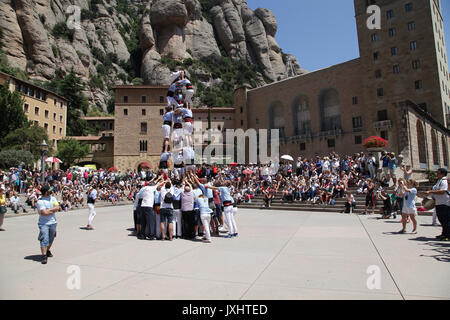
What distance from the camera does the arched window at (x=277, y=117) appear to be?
168ft

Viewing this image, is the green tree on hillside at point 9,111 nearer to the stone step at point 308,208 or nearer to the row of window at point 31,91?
the row of window at point 31,91

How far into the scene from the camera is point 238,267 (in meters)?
5.49

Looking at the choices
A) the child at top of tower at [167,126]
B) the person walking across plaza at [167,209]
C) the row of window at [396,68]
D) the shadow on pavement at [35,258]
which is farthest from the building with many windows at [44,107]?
the row of window at [396,68]

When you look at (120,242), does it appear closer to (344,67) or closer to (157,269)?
(157,269)

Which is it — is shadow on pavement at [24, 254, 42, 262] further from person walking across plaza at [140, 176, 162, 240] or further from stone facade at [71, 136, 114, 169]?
stone facade at [71, 136, 114, 169]

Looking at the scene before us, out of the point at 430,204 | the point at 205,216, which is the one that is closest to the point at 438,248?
the point at 430,204

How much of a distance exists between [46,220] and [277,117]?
1924 inches

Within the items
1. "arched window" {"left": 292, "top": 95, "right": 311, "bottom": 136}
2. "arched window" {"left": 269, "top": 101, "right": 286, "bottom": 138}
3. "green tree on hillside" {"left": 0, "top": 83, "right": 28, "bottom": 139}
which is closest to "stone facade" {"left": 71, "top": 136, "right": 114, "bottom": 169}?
"green tree on hillside" {"left": 0, "top": 83, "right": 28, "bottom": 139}

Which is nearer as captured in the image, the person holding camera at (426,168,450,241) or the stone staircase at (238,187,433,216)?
the person holding camera at (426,168,450,241)

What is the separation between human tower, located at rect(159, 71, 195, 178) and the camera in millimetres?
12086

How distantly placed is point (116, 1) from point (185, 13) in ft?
127

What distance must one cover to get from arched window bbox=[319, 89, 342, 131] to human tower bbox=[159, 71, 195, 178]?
122ft

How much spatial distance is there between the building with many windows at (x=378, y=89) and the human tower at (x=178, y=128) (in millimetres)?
25529

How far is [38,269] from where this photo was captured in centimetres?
551
